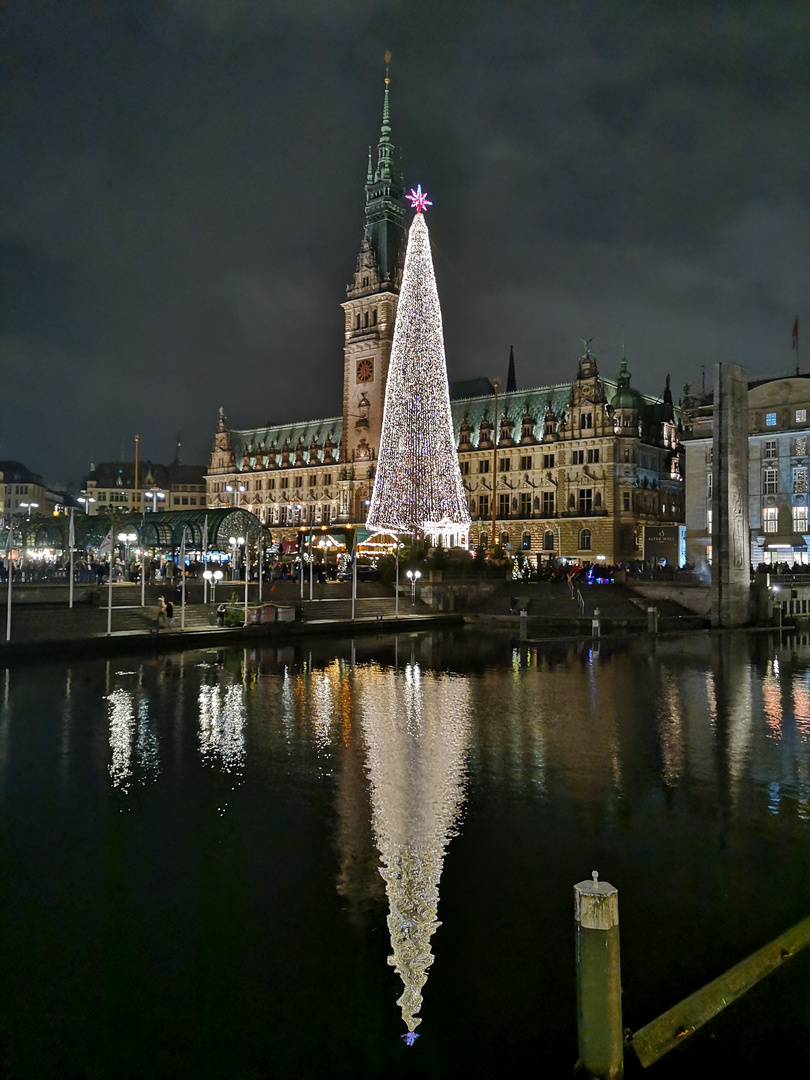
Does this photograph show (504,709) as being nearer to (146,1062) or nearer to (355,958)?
(355,958)

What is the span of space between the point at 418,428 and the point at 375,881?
4897 cm

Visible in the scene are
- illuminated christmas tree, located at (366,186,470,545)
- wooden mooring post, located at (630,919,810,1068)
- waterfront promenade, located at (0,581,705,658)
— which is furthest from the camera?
illuminated christmas tree, located at (366,186,470,545)

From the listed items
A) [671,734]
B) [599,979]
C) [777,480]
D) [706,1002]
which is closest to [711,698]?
[671,734]

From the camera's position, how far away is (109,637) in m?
33.4

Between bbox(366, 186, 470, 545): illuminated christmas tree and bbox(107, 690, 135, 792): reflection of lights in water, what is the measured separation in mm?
36411

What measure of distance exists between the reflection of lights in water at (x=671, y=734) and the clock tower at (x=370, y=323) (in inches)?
3766

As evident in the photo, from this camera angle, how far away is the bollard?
5.64 m

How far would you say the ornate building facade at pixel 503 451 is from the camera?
10031 centimetres

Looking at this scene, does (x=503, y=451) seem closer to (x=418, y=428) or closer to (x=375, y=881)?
(x=418, y=428)

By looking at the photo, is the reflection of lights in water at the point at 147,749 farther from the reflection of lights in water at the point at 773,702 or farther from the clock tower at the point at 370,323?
the clock tower at the point at 370,323

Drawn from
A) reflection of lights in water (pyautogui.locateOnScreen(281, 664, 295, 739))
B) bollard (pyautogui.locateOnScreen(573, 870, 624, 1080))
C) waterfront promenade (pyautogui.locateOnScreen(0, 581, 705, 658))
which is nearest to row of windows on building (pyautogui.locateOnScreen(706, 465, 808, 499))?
waterfront promenade (pyautogui.locateOnScreen(0, 581, 705, 658))

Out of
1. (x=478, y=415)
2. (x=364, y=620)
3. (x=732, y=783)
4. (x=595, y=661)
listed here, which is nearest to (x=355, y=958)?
(x=732, y=783)

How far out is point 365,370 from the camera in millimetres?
121688

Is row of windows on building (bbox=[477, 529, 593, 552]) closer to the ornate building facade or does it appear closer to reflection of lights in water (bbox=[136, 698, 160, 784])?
the ornate building facade
